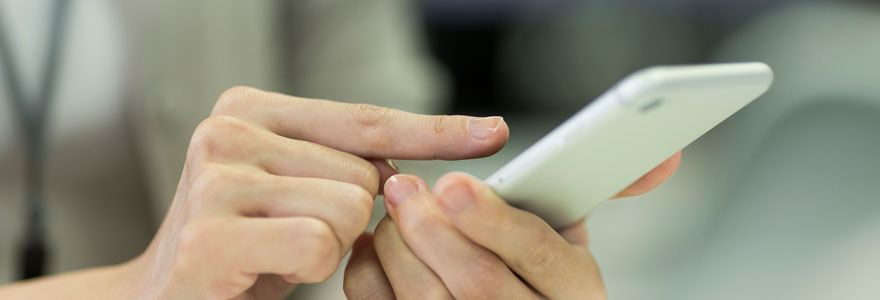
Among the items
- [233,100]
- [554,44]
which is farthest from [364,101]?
[554,44]

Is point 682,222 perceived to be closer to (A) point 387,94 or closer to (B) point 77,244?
(A) point 387,94

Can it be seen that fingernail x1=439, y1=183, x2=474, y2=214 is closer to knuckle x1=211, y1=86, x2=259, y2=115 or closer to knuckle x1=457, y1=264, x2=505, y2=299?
knuckle x1=457, y1=264, x2=505, y2=299

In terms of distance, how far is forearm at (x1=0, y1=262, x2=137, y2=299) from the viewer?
49cm

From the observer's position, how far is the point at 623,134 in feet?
1.03

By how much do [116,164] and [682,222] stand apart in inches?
36.7

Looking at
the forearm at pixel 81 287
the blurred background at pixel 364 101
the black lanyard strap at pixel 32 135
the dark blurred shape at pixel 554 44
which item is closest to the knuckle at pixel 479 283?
the forearm at pixel 81 287

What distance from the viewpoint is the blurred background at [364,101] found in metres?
0.83

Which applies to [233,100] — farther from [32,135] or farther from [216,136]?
[32,135]

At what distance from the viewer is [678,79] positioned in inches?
11.0

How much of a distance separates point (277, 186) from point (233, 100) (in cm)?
10

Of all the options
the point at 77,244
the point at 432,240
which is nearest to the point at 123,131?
the point at 77,244

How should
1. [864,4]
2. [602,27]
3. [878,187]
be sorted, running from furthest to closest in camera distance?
1. [602,27]
2. [864,4]
3. [878,187]

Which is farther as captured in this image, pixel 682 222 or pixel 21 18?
pixel 682 222

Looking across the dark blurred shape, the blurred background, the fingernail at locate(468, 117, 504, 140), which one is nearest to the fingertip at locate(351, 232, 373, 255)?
the fingernail at locate(468, 117, 504, 140)
